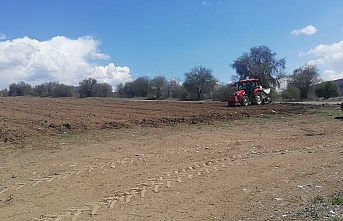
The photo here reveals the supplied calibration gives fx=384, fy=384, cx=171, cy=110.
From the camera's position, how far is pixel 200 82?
8456cm

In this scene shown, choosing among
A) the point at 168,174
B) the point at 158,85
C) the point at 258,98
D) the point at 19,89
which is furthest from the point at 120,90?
the point at 168,174

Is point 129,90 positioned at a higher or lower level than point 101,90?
lower

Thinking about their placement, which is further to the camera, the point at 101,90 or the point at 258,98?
the point at 101,90

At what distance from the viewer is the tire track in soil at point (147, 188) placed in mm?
6246

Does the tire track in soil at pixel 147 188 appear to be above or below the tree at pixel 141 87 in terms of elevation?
below

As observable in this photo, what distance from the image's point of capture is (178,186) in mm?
7730

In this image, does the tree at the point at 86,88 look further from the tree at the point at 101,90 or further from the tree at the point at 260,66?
the tree at the point at 260,66

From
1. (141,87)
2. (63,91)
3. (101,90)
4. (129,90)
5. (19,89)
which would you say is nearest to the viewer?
(141,87)

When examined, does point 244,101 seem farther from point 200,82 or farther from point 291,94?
point 200,82

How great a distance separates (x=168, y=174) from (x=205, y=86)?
7635 centimetres

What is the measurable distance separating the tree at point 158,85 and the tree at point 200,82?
17.0 m

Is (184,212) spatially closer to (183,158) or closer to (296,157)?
(183,158)

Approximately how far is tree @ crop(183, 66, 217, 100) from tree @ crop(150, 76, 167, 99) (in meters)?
17.0

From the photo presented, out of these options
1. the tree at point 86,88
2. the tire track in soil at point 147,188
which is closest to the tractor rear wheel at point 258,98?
the tire track in soil at point 147,188
